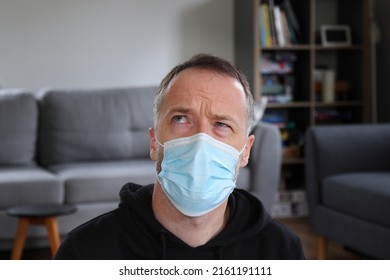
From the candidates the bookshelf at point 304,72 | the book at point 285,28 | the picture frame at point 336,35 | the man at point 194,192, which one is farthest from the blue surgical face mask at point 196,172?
the picture frame at point 336,35

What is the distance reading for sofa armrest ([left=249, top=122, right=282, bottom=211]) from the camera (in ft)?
10.9

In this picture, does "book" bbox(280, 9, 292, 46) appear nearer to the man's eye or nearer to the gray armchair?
the gray armchair

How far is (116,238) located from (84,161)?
98.8 inches

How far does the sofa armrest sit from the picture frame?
3.45 feet

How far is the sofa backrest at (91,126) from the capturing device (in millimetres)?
3469

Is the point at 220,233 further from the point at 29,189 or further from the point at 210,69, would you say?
the point at 29,189

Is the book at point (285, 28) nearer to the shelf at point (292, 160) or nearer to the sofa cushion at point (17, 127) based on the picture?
the shelf at point (292, 160)

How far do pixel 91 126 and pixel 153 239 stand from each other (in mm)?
2508

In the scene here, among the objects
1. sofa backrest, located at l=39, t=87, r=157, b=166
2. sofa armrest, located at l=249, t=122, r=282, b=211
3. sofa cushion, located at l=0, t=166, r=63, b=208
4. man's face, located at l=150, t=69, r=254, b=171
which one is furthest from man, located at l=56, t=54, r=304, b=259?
sofa backrest, located at l=39, t=87, r=157, b=166

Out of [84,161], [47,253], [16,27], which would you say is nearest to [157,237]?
[47,253]

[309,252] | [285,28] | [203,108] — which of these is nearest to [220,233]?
[203,108]

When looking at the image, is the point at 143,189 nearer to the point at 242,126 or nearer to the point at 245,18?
the point at 242,126

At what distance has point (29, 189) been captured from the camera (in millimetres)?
3018

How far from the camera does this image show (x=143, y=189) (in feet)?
3.56
